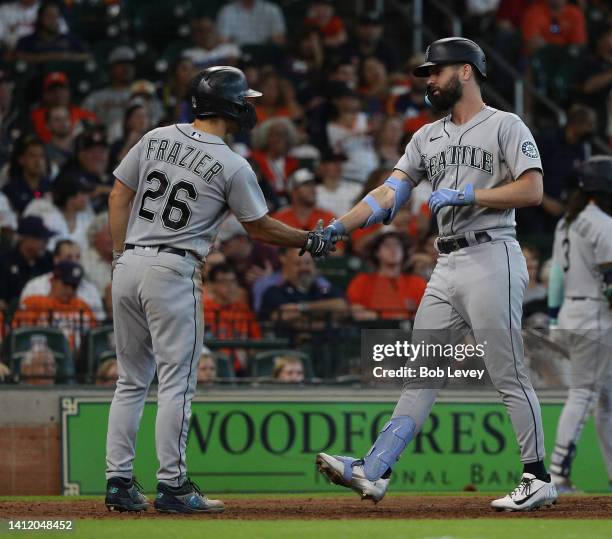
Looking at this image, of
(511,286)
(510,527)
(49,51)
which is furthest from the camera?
(49,51)

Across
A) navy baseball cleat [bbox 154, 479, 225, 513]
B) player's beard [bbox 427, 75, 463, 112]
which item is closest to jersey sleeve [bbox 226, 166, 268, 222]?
player's beard [bbox 427, 75, 463, 112]

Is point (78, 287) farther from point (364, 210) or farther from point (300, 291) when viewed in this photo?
point (364, 210)

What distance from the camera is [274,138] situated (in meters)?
12.8

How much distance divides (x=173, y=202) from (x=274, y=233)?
0.54m

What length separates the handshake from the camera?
6.60 metres

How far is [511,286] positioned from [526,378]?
445mm

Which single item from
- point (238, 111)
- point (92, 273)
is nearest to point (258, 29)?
point (92, 273)

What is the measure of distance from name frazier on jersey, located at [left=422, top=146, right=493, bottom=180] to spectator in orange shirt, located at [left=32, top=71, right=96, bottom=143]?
273 inches

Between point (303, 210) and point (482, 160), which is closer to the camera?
point (482, 160)

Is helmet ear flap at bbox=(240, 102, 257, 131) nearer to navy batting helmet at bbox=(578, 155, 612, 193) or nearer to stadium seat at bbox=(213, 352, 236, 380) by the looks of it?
navy batting helmet at bbox=(578, 155, 612, 193)

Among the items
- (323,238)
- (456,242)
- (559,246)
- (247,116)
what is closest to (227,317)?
(559,246)

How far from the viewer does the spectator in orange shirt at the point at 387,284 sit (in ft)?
35.0

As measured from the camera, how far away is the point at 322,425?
9508mm

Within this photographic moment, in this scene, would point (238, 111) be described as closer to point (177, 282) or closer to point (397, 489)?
point (177, 282)
